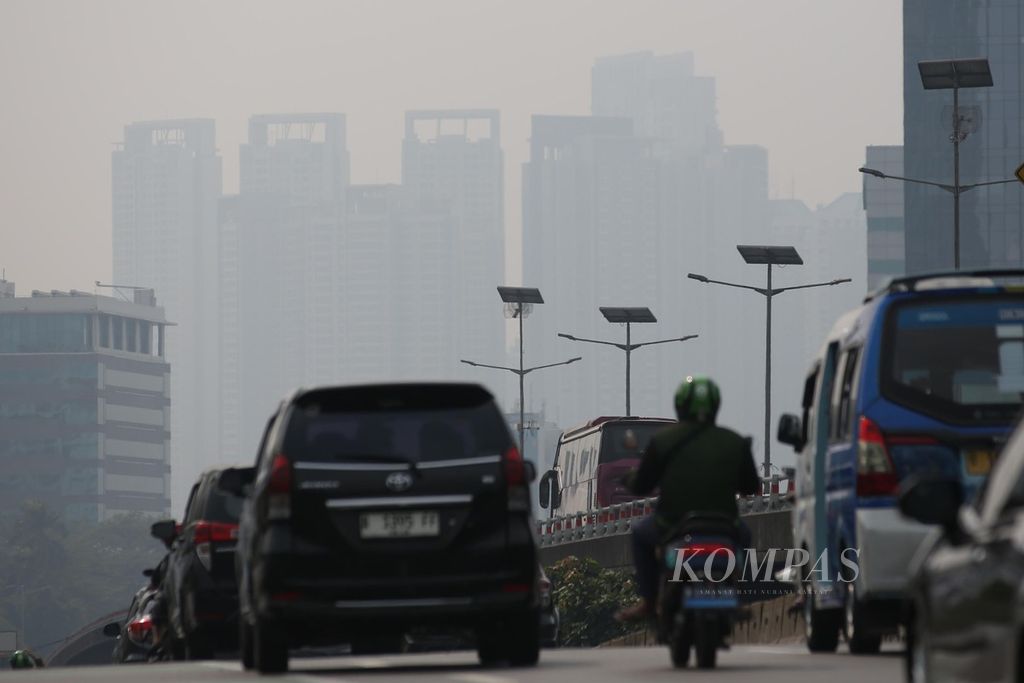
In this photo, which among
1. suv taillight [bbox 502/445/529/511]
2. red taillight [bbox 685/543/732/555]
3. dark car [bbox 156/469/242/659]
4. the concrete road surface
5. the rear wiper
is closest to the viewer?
red taillight [bbox 685/543/732/555]

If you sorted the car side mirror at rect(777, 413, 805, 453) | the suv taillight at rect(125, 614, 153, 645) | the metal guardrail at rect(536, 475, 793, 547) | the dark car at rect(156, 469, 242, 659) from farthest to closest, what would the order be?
the metal guardrail at rect(536, 475, 793, 547) → the suv taillight at rect(125, 614, 153, 645) → the dark car at rect(156, 469, 242, 659) → the car side mirror at rect(777, 413, 805, 453)

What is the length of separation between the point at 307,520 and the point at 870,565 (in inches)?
119

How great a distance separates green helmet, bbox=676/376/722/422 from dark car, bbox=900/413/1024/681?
507cm

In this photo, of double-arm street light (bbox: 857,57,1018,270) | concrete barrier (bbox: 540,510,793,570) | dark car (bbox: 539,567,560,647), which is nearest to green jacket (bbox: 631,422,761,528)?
dark car (bbox: 539,567,560,647)

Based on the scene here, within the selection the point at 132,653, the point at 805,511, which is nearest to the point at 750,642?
the point at 132,653

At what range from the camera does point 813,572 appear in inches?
626

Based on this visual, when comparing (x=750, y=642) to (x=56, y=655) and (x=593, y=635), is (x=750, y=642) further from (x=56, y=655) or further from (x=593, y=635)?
(x=56, y=655)

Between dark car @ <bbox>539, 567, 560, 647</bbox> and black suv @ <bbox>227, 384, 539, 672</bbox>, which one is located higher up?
black suv @ <bbox>227, 384, 539, 672</bbox>

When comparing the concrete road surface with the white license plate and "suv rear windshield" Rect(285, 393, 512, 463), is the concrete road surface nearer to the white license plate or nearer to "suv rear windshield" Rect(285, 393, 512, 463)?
the white license plate

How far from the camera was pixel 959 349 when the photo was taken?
14.4 meters

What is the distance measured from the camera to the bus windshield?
173 ft

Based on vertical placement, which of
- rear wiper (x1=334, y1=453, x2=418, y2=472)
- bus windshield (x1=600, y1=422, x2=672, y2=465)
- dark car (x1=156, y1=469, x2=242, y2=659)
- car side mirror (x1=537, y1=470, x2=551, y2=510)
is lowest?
car side mirror (x1=537, y1=470, x2=551, y2=510)

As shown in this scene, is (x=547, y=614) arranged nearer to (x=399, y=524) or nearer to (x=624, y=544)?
(x=399, y=524)

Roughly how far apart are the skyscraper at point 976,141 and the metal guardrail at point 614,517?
3099 inches
